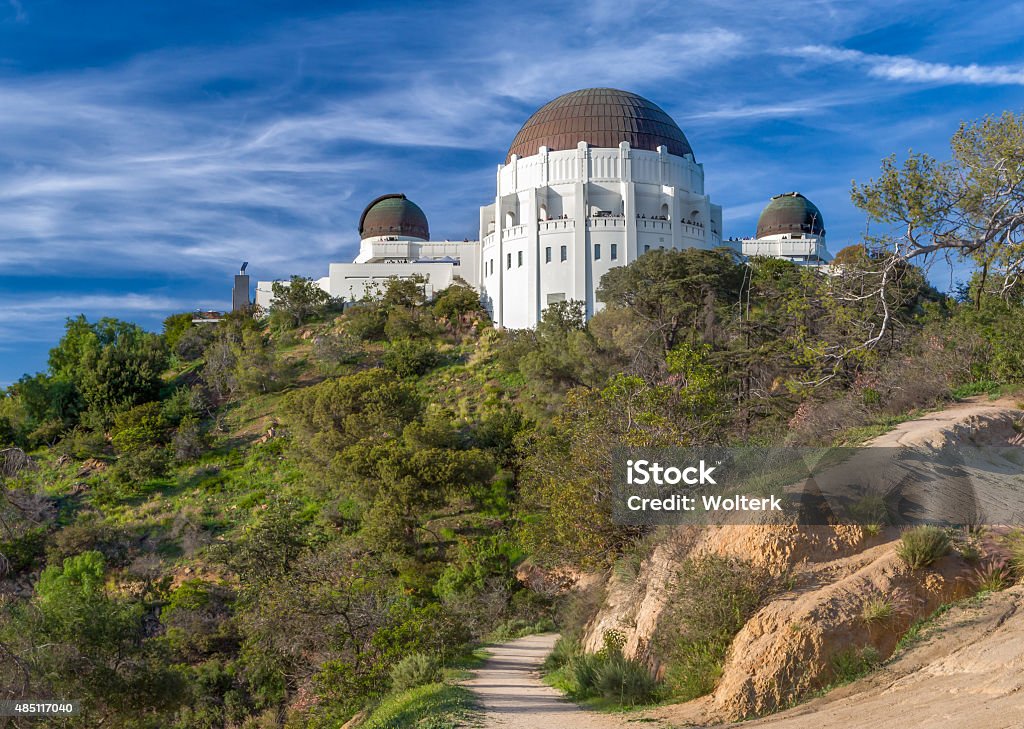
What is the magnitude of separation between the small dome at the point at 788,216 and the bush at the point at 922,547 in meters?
49.6

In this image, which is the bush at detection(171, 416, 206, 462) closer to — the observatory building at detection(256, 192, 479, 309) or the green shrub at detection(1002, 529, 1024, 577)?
the observatory building at detection(256, 192, 479, 309)

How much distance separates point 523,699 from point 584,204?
123 feet

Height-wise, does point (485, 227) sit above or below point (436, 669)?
above

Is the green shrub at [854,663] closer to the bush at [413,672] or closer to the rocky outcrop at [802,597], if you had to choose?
the rocky outcrop at [802,597]

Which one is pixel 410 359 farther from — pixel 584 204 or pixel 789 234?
pixel 789 234

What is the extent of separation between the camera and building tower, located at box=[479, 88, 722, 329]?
48.0 m

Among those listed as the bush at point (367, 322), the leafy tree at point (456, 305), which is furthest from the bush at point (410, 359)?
the leafy tree at point (456, 305)

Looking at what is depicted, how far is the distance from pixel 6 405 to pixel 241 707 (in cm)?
3271

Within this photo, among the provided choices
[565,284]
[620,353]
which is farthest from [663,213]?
[620,353]

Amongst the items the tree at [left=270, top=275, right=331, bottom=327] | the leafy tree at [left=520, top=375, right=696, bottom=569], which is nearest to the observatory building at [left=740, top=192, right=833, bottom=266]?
the tree at [left=270, top=275, right=331, bottom=327]

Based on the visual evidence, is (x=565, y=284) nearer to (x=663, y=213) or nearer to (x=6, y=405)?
(x=663, y=213)

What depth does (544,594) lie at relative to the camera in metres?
22.6

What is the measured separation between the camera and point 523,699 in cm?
1305

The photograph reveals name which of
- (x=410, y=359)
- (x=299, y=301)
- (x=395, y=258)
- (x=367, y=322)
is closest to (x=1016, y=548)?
(x=410, y=359)
